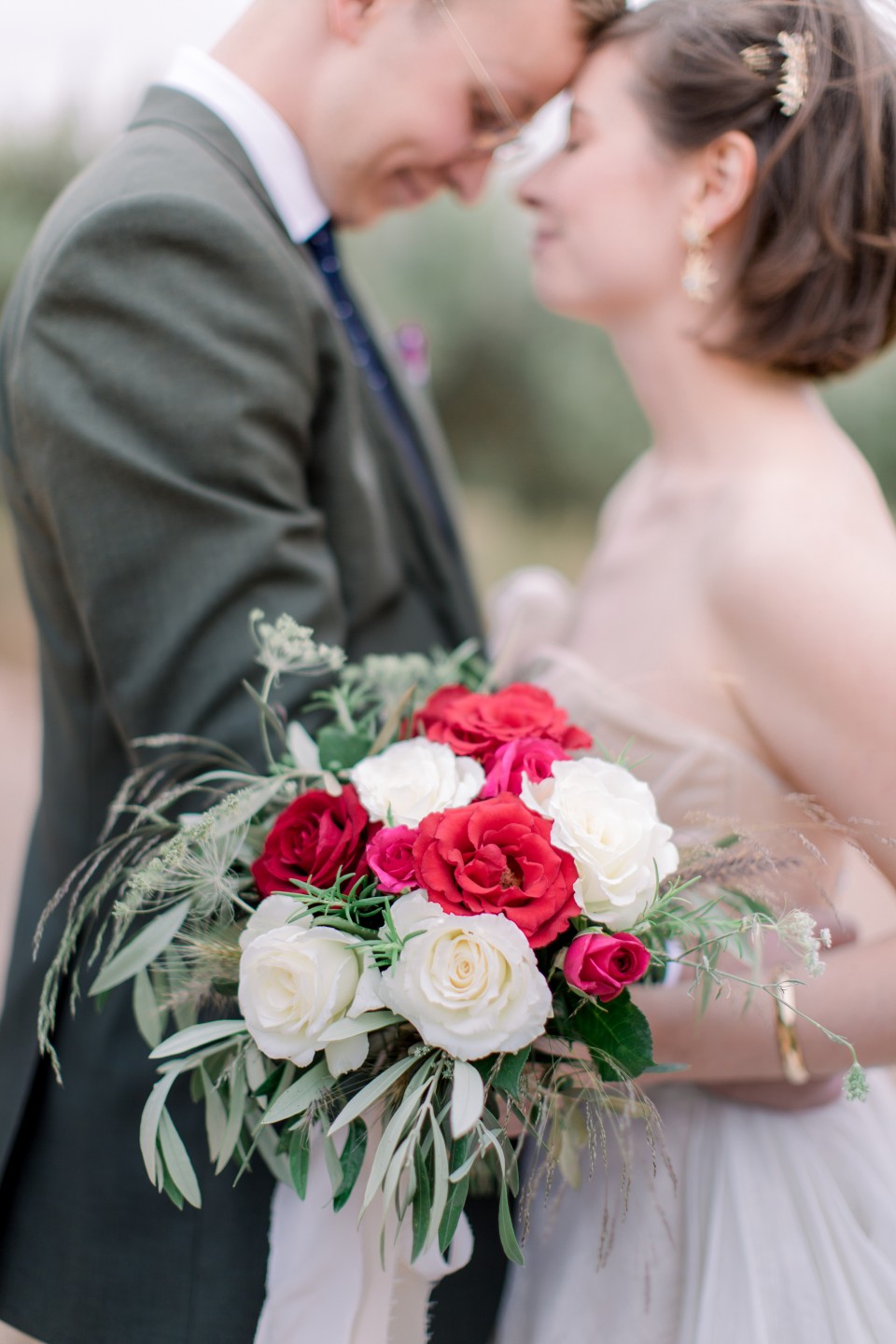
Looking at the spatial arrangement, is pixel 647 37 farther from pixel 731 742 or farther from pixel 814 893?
pixel 814 893

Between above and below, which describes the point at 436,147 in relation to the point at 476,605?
above

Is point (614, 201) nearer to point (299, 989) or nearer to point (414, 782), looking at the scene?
point (414, 782)

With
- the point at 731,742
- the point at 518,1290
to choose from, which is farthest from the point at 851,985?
the point at 518,1290

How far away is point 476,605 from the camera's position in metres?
2.21

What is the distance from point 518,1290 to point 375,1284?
0.37m

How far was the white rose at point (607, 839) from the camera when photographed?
41.7 inches

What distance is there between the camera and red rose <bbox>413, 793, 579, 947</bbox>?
3.36 feet

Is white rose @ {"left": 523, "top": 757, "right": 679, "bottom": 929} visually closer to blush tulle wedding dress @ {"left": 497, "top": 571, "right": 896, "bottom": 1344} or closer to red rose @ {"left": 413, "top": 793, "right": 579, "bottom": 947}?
red rose @ {"left": 413, "top": 793, "right": 579, "bottom": 947}

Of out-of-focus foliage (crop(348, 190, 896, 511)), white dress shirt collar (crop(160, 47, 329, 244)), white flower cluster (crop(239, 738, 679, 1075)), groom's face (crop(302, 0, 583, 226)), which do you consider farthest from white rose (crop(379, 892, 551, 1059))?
out-of-focus foliage (crop(348, 190, 896, 511))

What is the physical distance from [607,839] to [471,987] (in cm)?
21

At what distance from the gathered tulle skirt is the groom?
0.14 m

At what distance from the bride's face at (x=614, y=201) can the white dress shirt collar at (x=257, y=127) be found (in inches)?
18.4

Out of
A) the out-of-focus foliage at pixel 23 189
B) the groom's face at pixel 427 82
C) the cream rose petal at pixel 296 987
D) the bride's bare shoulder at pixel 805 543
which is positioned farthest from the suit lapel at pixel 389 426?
the out-of-focus foliage at pixel 23 189

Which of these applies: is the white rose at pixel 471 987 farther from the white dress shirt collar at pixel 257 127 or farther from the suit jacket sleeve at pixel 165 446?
the white dress shirt collar at pixel 257 127
